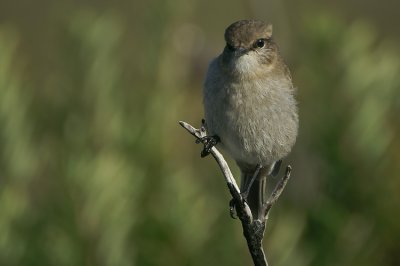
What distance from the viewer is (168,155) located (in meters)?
4.79

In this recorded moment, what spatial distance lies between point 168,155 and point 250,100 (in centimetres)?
101

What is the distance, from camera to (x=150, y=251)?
4.27 meters

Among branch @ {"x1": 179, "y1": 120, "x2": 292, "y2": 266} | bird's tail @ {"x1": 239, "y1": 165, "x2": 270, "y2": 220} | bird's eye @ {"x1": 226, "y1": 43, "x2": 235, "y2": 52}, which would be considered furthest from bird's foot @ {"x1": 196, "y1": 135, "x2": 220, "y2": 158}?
branch @ {"x1": 179, "y1": 120, "x2": 292, "y2": 266}

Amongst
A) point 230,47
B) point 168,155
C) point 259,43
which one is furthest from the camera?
point 168,155

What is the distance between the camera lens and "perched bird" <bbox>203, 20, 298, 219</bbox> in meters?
3.88

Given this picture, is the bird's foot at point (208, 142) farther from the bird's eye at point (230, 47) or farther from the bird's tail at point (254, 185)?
the bird's eye at point (230, 47)

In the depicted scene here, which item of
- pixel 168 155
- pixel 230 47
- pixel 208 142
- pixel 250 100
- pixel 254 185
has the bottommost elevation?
pixel 168 155

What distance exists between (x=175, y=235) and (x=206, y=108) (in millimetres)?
681

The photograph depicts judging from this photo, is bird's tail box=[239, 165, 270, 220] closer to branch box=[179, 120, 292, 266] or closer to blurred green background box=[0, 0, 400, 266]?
blurred green background box=[0, 0, 400, 266]

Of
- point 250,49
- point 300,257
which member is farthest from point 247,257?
point 250,49

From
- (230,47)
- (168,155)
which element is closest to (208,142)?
(230,47)

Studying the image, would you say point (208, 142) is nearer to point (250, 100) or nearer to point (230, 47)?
point (250, 100)

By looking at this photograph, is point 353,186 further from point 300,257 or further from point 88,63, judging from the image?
point 88,63

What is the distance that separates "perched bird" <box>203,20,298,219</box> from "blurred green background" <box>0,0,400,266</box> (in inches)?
19.7
